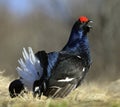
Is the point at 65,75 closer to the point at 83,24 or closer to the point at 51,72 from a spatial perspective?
the point at 51,72

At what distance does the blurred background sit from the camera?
2477 cm

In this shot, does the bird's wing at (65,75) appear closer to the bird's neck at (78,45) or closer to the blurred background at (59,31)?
the bird's neck at (78,45)

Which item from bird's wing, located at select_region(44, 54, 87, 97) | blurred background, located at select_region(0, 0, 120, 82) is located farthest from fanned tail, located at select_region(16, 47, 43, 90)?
blurred background, located at select_region(0, 0, 120, 82)

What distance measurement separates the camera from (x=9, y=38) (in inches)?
1268

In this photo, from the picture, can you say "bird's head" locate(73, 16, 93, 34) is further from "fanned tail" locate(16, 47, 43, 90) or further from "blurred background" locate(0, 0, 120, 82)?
"blurred background" locate(0, 0, 120, 82)

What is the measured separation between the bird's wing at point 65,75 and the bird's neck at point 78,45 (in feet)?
0.52

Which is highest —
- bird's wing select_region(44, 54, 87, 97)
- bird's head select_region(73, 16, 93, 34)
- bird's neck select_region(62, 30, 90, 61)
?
bird's head select_region(73, 16, 93, 34)

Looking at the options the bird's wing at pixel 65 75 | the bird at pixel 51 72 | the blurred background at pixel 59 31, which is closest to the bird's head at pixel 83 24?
the bird at pixel 51 72

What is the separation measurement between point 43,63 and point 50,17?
24983 mm

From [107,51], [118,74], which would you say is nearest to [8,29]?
[107,51]

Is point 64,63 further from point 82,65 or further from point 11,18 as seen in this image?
point 11,18

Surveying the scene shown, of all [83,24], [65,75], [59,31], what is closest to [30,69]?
Answer: [65,75]

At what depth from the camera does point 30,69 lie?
7875 mm

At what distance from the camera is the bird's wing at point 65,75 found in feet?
24.8
